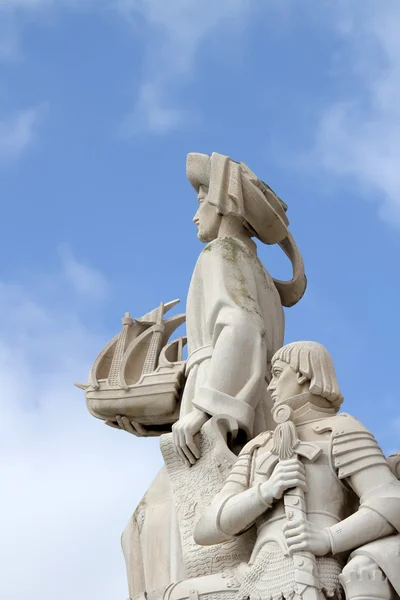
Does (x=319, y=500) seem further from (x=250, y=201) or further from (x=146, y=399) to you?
(x=250, y=201)

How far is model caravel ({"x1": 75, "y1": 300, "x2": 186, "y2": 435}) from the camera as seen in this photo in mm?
9125

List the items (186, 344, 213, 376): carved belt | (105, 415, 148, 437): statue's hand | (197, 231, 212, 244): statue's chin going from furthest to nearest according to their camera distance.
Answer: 1. (197, 231, 212, 244): statue's chin
2. (105, 415, 148, 437): statue's hand
3. (186, 344, 213, 376): carved belt

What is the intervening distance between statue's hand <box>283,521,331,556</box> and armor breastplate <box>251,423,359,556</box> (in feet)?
0.30

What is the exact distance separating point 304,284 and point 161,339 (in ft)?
3.96

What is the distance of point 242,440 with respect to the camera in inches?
321

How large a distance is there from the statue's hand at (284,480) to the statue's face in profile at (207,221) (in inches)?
109

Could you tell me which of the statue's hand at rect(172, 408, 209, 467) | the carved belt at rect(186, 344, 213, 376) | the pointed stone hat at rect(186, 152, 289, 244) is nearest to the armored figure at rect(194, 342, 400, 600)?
Result: the statue's hand at rect(172, 408, 209, 467)

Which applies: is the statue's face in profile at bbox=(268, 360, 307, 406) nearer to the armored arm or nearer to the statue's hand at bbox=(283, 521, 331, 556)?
the armored arm

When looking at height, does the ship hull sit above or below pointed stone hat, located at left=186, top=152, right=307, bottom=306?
below

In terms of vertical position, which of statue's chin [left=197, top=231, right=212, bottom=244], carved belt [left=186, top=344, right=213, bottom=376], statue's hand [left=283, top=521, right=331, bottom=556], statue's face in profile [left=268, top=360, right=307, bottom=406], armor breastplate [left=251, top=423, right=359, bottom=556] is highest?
statue's chin [left=197, top=231, right=212, bottom=244]

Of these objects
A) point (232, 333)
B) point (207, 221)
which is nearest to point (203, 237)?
point (207, 221)

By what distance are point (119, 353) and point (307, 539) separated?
3.21 m

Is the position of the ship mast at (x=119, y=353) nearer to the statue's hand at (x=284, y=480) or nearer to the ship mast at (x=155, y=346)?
the ship mast at (x=155, y=346)

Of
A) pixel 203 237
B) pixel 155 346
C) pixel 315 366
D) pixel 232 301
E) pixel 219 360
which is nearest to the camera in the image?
pixel 315 366
